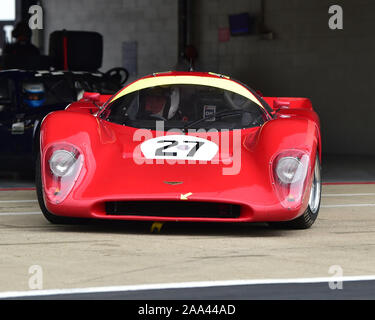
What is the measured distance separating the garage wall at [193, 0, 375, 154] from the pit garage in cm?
2

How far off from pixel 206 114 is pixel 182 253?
1822mm

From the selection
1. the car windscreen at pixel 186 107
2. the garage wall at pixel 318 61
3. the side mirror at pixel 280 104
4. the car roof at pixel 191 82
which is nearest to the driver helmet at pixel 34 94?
the car roof at pixel 191 82

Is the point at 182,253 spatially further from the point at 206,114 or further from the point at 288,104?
the point at 288,104

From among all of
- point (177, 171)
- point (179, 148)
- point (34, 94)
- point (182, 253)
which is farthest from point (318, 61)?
point (182, 253)

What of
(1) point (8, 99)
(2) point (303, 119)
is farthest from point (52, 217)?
(1) point (8, 99)

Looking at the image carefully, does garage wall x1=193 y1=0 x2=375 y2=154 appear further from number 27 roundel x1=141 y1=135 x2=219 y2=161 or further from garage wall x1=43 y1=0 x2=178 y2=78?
number 27 roundel x1=141 y1=135 x2=219 y2=161

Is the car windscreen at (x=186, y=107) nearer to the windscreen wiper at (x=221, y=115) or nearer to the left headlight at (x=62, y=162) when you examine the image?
the windscreen wiper at (x=221, y=115)

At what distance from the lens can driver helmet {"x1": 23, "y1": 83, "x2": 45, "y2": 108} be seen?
10.0 metres

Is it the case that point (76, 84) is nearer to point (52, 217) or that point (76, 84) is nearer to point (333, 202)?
point (333, 202)

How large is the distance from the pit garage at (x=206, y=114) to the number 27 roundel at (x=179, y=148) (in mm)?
497

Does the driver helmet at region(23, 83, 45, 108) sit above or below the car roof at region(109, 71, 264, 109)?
below

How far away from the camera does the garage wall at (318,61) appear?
15.2 meters

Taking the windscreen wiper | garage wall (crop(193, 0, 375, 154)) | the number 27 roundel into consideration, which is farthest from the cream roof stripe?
garage wall (crop(193, 0, 375, 154))

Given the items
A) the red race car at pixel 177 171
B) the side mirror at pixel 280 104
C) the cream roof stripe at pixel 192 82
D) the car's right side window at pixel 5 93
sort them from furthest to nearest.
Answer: the car's right side window at pixel 5 93 < the side mirror at pixel 280 104 < the cream roof stripe at pixel 192 82 < the red race car at pixel 177 171
